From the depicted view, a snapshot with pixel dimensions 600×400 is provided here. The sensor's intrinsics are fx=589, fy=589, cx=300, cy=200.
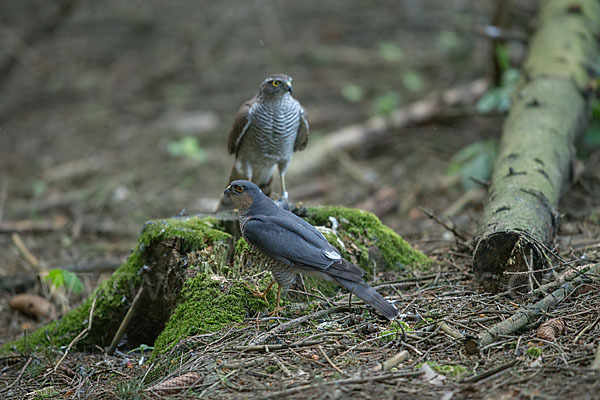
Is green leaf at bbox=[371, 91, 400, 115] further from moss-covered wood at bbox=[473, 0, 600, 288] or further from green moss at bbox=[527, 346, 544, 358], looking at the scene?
green moss at bbox=[527, 346, 544, 358]

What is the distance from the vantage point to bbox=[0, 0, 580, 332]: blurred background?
8016mm

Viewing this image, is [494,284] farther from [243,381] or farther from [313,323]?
[243,381]

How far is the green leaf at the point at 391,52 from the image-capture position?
1271 cm

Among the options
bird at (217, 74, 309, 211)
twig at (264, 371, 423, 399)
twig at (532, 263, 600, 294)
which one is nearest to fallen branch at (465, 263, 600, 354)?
twig at (532, 263, 600, 294)

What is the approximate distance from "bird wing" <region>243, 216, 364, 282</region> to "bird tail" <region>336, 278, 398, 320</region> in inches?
2.0

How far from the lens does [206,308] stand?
12.9 feet

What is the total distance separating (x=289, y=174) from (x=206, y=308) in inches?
222

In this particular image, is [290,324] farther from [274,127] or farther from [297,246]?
[274,127]

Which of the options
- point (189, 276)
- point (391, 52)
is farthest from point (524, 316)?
point (391, 52)

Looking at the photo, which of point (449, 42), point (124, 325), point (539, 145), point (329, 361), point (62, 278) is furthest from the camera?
point (449, 42)

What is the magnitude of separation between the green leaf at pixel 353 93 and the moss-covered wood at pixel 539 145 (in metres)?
3.78

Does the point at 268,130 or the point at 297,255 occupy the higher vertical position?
the point at 268,130

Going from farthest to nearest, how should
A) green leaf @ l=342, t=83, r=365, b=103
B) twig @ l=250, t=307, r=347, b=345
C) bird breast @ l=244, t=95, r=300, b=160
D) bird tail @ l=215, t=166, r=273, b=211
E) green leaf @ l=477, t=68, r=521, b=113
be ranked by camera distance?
green leaf @ l=342, t=83, r=365, b=103, green leaf @ l=477, t=68, r=521, b=113, bird tail @ l=215, t=166, r=273, b=211, bird breast @ l=244, t=95, r=300, b=160, twig @ l=250, t=307, r=347, b=345

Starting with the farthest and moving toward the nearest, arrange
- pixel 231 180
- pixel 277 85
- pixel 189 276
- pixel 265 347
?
pixel 231 180
pixel 277 85
pixel 189 276
pixel 265 347
